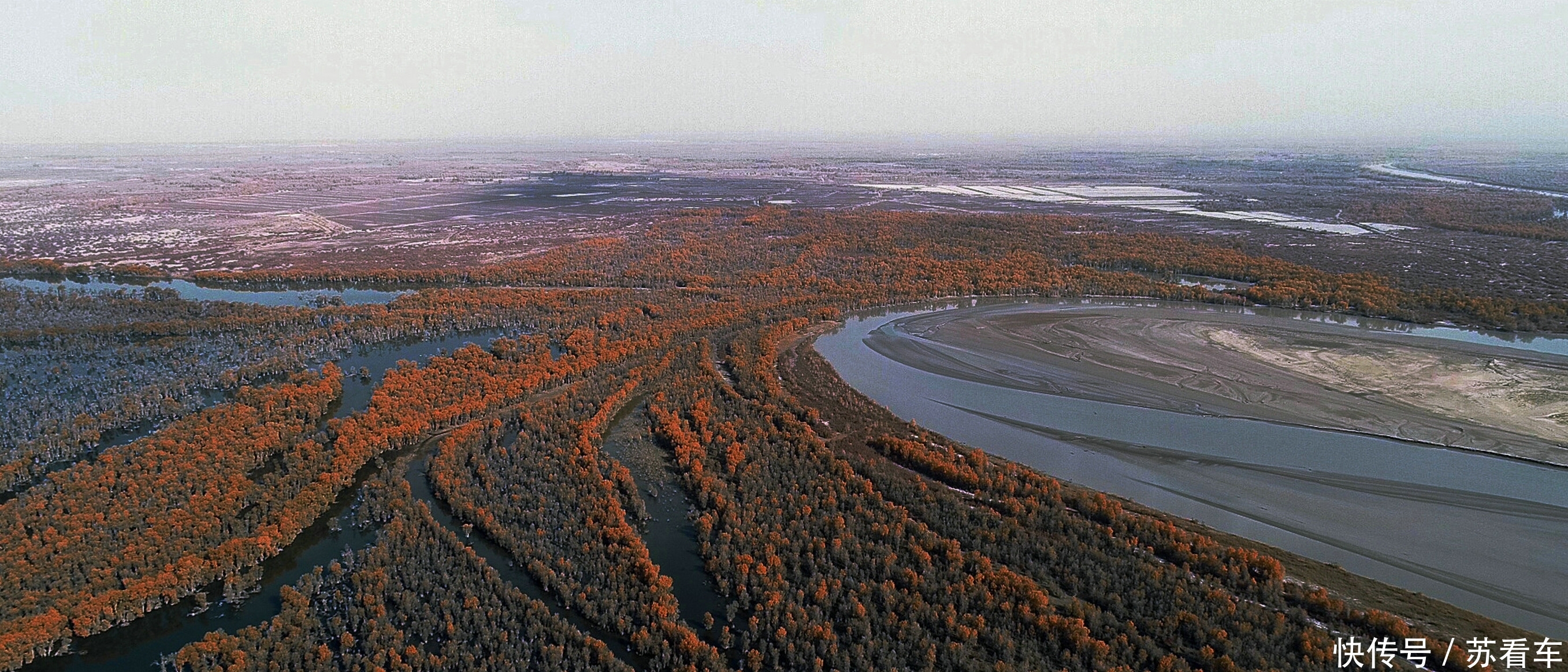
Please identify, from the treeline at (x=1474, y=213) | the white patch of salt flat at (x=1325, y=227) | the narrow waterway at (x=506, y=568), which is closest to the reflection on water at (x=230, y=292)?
the narrow waterway at (x=506, y=568)

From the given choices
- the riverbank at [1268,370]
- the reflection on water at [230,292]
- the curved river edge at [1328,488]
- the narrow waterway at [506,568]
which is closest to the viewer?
the narrow waterway at [506,568]

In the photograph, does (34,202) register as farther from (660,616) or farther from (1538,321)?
(1538,321)

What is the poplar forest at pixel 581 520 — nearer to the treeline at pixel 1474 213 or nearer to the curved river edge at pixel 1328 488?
the curved river edge at pixel 1328 488

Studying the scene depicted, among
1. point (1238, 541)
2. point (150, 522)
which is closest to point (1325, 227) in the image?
point (1238, 541)

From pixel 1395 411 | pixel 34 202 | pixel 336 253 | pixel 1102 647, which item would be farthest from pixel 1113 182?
pixel 34 202

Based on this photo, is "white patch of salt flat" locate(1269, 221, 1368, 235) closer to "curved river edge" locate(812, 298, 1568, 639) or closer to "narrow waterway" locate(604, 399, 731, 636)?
"curved river edge" locate(812, 298, 1568, 639)

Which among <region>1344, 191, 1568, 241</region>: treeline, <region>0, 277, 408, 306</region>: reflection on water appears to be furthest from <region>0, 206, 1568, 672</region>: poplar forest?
<region>1344, 191, 1568, 241</region>: treeline
